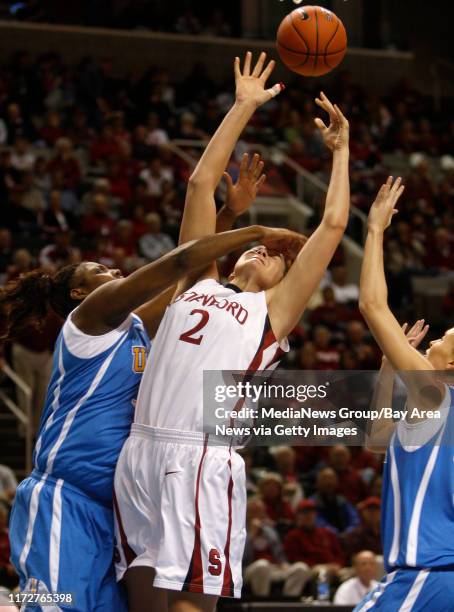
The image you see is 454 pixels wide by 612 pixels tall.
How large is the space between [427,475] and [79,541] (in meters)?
1.36

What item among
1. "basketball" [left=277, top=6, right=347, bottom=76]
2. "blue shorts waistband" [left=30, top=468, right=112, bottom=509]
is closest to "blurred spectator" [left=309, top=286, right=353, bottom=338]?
"basketball" [left=277, top=6, right=347, bottom=76]

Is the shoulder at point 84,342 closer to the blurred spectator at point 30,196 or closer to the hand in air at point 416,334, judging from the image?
the hand in air at point 416,334

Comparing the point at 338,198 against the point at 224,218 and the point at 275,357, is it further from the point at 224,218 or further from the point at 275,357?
the point at 224,218

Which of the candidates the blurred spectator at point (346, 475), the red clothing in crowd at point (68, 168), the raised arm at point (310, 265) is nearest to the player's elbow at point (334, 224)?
the raised arm at point (310, 265)

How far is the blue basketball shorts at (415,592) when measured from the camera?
363 centimetres

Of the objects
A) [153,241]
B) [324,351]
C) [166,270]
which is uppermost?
[166,270]

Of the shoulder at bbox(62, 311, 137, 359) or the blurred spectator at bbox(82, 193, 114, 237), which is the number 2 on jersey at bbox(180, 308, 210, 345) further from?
the blurred spectator at bbox(82, 193, 114, 237)

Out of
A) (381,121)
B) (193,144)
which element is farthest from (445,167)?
(193,144)

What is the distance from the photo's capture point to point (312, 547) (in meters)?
9.52

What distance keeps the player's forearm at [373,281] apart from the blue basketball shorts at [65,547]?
4.32 feet

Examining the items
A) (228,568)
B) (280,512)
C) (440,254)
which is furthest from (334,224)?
(440,254)

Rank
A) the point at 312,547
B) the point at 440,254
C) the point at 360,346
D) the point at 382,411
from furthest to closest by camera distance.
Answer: the point at 440,254 < the point at 360,346 < the point at 312,547 < the point at 382,411

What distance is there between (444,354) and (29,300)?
1.80 m

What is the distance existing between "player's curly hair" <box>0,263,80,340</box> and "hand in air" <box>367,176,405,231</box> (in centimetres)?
133
